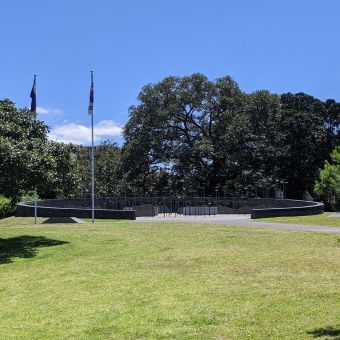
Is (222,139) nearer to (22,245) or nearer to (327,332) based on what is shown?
(22,245)

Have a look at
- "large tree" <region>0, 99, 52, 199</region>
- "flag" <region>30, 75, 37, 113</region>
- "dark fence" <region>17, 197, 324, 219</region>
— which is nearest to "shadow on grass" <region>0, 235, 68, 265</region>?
"large tree" <region>0, 99, 52, 199</region>

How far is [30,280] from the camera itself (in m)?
11.1

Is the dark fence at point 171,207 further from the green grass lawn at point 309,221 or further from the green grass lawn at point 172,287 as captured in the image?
the green grass lawn at point 172,287

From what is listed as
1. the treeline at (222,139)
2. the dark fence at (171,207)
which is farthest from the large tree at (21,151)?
the treeline at (222,139)

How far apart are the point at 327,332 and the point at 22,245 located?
1216 cm

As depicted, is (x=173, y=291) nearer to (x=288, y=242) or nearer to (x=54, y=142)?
(x=288, y=242)

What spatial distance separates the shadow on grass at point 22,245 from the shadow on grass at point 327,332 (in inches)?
373

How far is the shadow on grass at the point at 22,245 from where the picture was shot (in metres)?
14.6

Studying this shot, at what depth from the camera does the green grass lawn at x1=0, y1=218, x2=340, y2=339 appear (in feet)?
23.0

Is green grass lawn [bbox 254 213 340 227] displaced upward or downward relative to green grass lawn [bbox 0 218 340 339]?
upward

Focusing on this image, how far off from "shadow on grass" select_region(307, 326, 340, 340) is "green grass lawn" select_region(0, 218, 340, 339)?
0.01 meters

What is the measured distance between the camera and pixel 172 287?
9.62 m

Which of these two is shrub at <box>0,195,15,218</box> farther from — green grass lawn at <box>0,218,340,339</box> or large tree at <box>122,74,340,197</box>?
green grass lawn at <box>0,218,340,339</box>

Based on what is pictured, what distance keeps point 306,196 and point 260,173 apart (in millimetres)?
10578
